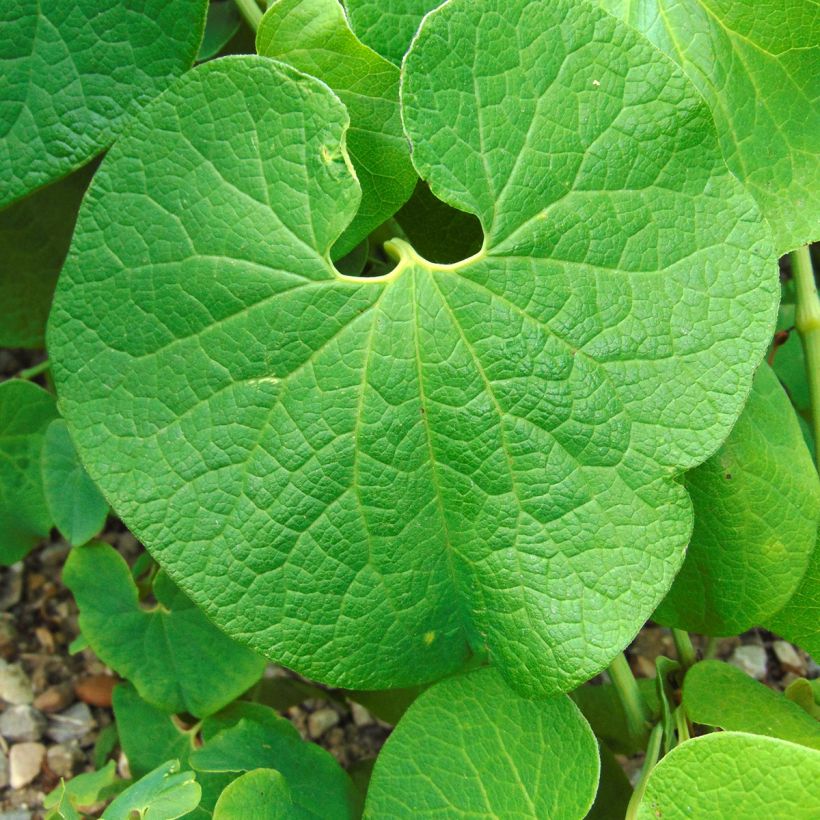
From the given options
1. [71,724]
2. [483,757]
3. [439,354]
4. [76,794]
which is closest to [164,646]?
[76,794]

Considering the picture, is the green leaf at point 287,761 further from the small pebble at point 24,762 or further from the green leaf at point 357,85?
the green leaf at point 357,85

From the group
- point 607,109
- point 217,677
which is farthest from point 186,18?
point 217,677

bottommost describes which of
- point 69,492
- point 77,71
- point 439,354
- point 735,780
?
point 69,492

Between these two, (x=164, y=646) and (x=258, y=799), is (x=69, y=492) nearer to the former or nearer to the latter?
(x=164, y=646)

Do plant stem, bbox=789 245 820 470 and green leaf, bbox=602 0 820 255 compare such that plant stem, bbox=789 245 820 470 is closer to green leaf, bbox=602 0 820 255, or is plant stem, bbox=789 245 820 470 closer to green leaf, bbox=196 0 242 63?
green leaf, bbox=602 0 820 255

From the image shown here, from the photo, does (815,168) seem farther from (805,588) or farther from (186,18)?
(186,18)

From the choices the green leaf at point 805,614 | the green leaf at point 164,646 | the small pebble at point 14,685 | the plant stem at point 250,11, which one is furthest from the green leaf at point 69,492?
the green leaf at point 805,614

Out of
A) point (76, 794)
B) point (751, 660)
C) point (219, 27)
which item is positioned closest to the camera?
point (76, 794)
